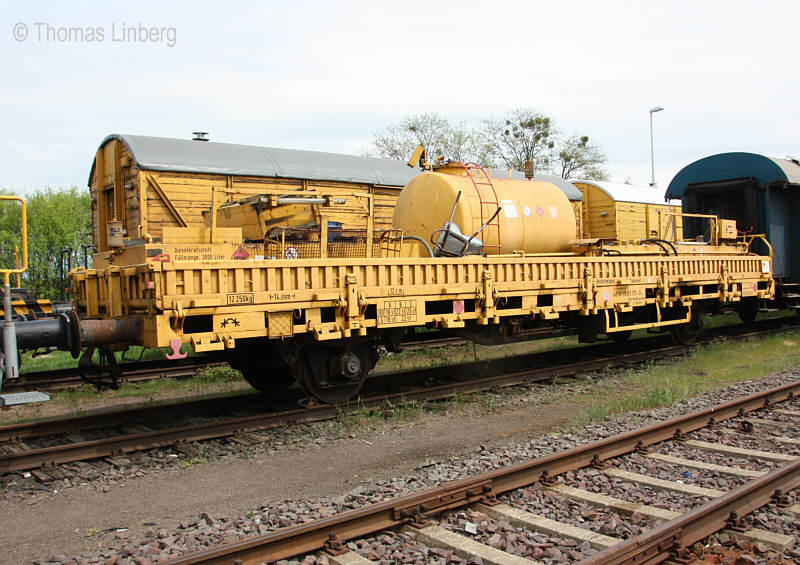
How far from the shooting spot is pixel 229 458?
6.37 meters

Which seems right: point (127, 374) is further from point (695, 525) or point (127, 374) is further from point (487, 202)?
point (695, 525)

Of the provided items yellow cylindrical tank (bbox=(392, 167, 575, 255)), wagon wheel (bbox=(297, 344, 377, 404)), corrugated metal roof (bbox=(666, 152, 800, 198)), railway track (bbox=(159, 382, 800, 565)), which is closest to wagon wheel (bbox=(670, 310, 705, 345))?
yellow cylindrical tank (bbox=(392, 167, 575, 255))

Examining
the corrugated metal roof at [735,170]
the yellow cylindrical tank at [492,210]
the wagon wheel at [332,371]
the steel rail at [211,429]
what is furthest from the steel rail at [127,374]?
the corrugated metal roof at [735,170]

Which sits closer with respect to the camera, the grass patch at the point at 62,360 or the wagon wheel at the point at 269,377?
the wagon wheel at the point at 269,377

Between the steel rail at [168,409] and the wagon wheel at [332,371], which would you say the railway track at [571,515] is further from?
the steel rail at [168,409]

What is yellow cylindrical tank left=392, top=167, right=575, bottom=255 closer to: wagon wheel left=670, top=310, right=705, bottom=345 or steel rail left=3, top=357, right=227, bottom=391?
wagon wheel left=670, top=310, right=705, bottom=345

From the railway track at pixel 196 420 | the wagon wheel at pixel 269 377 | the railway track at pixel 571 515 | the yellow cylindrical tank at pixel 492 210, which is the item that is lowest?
the railway track at pixel 571 515

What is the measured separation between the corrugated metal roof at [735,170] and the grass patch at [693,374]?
398cm

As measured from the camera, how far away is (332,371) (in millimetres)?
7855

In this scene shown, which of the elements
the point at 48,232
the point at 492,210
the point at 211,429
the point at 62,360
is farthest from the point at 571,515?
the point at 48,232

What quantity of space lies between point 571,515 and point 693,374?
688cm

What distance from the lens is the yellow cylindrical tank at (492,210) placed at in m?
9.21

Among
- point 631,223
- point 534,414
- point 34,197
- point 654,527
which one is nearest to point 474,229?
point 534,414

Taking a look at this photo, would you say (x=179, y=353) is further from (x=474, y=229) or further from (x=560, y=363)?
(x=560, y=363)
